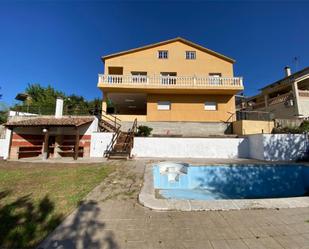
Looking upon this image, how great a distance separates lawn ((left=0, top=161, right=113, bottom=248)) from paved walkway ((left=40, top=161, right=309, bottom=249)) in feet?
1.01

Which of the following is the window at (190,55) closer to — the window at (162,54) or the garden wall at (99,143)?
the window at (162,54)

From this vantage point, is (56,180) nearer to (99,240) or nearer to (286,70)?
(99,240)

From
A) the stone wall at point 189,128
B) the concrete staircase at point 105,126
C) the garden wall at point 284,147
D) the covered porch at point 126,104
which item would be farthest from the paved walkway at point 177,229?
the covered porch at point 126,104

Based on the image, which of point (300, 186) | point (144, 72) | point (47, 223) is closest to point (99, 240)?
point (47, 223)

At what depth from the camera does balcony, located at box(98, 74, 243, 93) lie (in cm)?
1734

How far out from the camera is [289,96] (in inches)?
778

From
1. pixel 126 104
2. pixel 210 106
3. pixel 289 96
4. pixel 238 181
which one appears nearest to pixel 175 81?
pixel 210 106

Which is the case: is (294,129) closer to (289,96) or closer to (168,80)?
(289,96)

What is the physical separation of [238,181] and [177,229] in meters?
7.08

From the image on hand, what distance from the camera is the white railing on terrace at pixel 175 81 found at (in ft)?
57.3

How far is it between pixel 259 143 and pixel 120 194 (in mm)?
11286

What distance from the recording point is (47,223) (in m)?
3.19

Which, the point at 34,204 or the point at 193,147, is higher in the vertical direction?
the point at 193,147

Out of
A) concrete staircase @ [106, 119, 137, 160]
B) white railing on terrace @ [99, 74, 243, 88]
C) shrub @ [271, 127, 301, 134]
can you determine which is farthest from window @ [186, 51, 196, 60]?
concrete staircase @ [106, 119, 137, 160]
